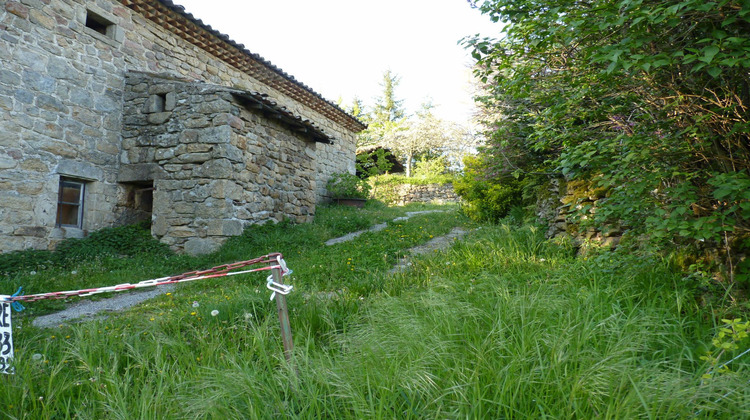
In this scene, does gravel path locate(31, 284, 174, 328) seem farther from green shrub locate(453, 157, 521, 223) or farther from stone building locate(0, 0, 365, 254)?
green shrub locate(453, 157, 521, 223)

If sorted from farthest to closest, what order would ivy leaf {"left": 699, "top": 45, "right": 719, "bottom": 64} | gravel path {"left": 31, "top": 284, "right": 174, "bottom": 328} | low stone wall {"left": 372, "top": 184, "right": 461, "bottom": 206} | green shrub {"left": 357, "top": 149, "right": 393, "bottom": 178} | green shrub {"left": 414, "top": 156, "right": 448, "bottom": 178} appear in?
green shrub {"left": 414, "top": 156, "right": 448, "bottom": 178}
low stone wall {"left": 372, "top": 184, "right": 461, "bottom": 206}
green shrub {"left": 357, "top": 149, "right": 393, "bottom": 178}
gravel path {"left": 31, "top": 284, "right": 174, "bottom": 328}
ivy leaf {"left": 699, "top": 45, "right": 719, "bottom": 64}

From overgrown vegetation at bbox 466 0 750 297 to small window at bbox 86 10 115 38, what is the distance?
Answer: 6875mm

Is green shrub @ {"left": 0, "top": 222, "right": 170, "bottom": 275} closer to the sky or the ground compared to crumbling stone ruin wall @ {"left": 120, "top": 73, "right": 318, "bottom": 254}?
closer to the ground

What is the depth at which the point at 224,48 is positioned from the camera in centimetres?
909

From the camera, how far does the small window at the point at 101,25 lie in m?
7.01

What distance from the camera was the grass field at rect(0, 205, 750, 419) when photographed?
5.48ft

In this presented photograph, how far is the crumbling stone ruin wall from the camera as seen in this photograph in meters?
6.88

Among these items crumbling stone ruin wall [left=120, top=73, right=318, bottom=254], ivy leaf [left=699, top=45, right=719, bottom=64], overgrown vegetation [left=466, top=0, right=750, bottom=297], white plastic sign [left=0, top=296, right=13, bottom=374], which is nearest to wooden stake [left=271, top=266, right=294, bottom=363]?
white plastic sign [left=0, top=296, right=13, bottom=374]

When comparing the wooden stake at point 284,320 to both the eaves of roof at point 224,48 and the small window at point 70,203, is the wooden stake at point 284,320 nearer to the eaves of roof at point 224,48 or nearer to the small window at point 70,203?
the small window at point 70,203

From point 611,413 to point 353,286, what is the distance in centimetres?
281

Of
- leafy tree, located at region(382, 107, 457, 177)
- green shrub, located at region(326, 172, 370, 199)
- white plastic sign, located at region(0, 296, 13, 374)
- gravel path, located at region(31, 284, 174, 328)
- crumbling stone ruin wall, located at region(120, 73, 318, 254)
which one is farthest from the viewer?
leafy tree, located at region(382, 107, 457, 177)

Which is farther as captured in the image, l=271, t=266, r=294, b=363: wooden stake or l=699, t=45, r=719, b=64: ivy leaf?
l=271, t=266, r=294, b=363: wooden stake

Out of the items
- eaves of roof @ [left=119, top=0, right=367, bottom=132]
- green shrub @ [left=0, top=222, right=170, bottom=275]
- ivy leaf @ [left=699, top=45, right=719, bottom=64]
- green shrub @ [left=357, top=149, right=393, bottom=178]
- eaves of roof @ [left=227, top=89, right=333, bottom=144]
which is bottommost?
green shrub @ [left=0, top=222, right=170, bottom=275]

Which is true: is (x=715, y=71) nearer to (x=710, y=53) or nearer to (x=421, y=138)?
(x=710, y=53)
